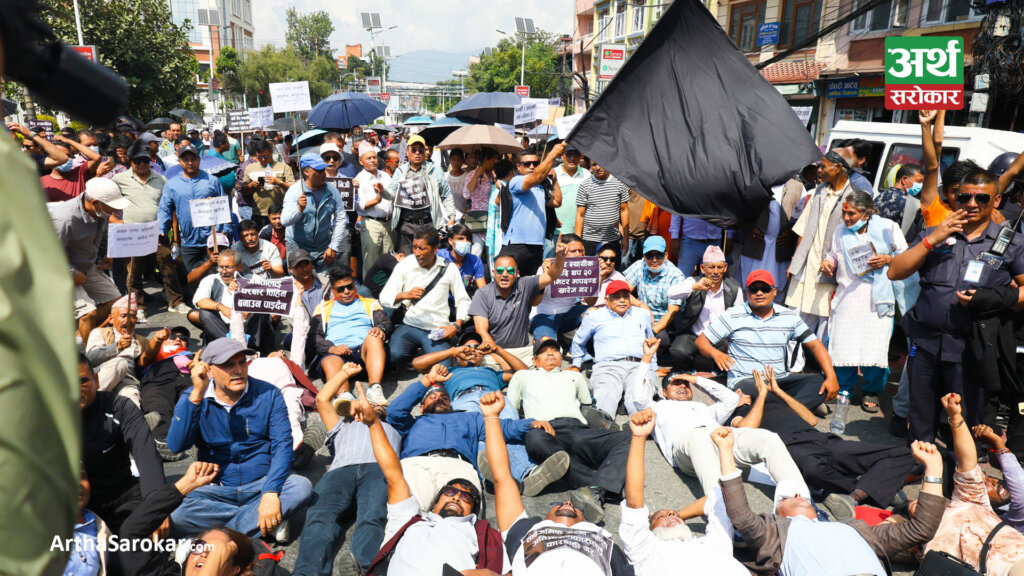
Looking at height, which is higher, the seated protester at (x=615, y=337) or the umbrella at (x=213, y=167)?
the umbrella at (x=213, y=167)

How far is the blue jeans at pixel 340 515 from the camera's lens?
3569 mm

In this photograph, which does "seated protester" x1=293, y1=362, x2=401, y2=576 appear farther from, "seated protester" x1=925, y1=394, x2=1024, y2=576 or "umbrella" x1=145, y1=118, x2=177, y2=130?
"umbrella" x1=145, y1=118, x2=177, y2=130

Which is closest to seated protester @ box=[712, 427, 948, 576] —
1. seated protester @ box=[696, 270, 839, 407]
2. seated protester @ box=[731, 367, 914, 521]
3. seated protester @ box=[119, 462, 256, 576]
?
seated protester @ box=[731, 367, 914, 521]

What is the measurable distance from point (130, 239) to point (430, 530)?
4.07 metres

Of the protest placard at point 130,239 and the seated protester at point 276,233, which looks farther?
the seated protester at point 276,233

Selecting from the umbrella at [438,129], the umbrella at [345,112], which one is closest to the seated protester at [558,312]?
the umbrella at [438,129]

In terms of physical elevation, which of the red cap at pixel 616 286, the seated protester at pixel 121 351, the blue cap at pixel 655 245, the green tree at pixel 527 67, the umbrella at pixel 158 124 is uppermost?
the green tree at pixel 527 67

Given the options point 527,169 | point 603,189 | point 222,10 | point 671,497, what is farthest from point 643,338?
point 222,10

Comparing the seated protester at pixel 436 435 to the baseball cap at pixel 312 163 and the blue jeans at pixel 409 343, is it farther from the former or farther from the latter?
the baseball cap at pixel 312 163

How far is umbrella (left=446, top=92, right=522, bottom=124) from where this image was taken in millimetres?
12195

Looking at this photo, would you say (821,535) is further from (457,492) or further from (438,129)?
(438,129)

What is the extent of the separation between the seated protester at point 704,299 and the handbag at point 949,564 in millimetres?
3123

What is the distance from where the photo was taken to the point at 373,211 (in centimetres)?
805

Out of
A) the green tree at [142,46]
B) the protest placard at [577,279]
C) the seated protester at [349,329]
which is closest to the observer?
the seated protester at [349,329]
